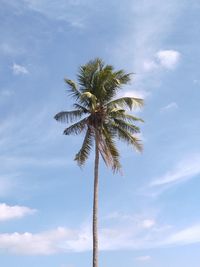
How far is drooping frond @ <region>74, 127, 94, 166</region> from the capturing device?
39844 millimetres

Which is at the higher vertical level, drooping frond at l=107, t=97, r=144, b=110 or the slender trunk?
drooping frond at l=107, t=97, r=144, b=110

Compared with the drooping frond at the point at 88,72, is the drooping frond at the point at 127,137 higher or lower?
lower

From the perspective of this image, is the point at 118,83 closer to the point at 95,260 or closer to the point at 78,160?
the point at 78,160

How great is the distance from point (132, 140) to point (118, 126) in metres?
1.48

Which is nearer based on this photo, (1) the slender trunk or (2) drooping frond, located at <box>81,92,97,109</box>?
(1) the slender trunk

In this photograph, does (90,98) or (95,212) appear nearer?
(95,212)

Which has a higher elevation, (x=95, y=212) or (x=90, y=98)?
(x=90, y=98)

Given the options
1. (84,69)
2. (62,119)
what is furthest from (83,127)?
(84,69)

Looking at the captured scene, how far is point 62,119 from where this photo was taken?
41.2 metres

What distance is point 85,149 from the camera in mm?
39969

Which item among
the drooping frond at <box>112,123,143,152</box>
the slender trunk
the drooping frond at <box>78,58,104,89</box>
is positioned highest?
the drooping frond at <box>78,58,104,89</box>

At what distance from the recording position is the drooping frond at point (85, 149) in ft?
131

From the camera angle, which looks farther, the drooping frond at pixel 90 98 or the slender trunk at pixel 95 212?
the drooping frond at pixel 90 98

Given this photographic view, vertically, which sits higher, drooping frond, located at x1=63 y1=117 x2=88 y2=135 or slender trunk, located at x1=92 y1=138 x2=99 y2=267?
drooping frond, located at x1=63 y1=117 x2=88 y2=135
